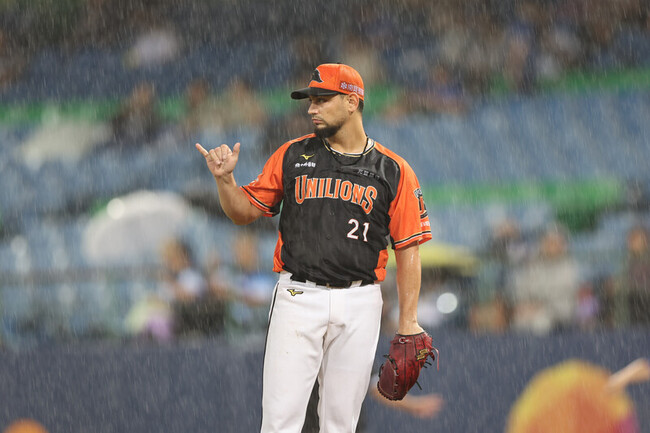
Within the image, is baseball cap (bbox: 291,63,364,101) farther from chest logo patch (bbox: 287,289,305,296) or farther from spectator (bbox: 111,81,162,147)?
spectator (bbox: 111,81,162,147)

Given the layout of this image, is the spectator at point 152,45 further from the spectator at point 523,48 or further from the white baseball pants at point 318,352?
the white baseball pants at point 318,352

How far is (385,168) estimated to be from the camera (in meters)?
3.20

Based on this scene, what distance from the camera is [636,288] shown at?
225 inches

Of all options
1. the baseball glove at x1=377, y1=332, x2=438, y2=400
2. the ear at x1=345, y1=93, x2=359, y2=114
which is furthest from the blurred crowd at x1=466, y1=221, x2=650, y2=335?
the ear at x1=345, y1=93, x2=359, y2=114

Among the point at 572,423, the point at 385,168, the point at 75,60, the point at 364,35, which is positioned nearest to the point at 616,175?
the point at 364,35

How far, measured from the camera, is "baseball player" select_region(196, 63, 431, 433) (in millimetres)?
3029

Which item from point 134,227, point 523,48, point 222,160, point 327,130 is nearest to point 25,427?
point 222,160

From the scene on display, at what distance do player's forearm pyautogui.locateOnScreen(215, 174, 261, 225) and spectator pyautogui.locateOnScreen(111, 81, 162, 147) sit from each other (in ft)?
16.2

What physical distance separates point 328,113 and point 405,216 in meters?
0.52

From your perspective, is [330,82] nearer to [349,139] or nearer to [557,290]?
[349,139]

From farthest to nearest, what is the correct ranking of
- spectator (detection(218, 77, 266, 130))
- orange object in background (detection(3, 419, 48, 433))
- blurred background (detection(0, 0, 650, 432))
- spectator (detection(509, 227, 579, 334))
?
spectator (detection(218, 77, 266, 130)) < blurred background (detection(0, 0, 650, 432)) < spectator (detection(509, 227, 579, 334)) < orange object in background (detection(3, 419, 48, 433))

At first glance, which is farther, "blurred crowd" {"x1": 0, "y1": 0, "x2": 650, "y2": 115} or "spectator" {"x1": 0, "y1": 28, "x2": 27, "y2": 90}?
"spectator" {"x1": 0, "y1": 28, "x2": 27, "y2": 90}

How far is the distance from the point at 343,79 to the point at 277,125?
15.4 ft

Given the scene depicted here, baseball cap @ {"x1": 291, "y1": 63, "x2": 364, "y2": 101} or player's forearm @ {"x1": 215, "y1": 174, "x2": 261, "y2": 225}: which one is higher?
baseball cap @ {"x1": 291, "y1": 63, "x2": 364, "y2": 101}
